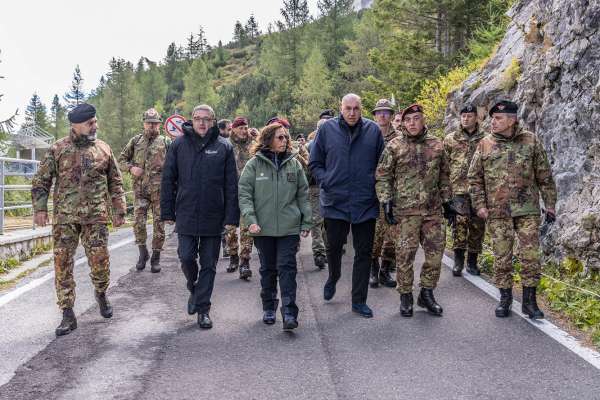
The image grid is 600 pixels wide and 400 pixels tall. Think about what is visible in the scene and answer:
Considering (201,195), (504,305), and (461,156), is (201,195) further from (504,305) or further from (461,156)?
(461,156)

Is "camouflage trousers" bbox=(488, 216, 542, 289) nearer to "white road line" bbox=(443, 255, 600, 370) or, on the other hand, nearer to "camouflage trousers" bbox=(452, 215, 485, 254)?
"white road line" bbox=(443, 255, 600, 370)

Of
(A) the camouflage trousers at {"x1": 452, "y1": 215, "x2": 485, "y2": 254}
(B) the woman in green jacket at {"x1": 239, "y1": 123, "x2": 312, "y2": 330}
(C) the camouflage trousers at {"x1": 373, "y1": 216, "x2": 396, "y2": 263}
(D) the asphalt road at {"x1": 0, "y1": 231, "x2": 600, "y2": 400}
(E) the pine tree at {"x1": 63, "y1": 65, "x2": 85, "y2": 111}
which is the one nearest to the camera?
(D) the asphalt road at {"x1": 0, "y1": 231, "x2": 600, "y2": 400}

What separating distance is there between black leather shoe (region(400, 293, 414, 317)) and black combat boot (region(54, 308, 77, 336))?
319 centimetres

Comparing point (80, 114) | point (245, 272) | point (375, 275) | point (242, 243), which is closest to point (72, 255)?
point (80, 114)

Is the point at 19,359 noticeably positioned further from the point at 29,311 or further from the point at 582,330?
the point at 582,330

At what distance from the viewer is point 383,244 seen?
26.2 feet

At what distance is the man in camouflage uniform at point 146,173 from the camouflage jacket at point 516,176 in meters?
4.92

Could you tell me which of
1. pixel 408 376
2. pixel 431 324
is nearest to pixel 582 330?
pixel 431 324

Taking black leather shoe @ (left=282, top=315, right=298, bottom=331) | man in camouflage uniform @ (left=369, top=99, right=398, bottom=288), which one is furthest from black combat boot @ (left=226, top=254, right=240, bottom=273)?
black leather shoe @ (left=282, top=315, right=298, bottom=331)

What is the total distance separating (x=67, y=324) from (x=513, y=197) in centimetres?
446

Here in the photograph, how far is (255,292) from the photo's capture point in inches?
289

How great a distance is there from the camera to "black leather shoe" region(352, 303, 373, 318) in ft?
20.0

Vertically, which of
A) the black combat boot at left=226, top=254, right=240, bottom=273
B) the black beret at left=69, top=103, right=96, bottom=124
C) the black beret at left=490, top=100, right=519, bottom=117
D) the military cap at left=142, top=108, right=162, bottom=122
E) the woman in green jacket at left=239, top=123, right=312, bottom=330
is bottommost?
the black combat boot at left=226, top=254, right=240, bottom=273

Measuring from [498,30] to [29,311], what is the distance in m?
14.6
